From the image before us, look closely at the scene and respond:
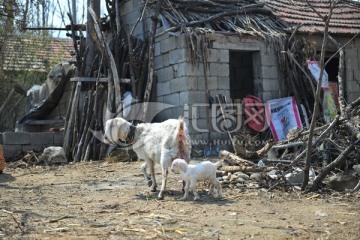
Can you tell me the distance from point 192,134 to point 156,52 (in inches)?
90.1

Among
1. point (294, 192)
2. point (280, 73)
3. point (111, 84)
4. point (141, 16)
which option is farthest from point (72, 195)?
point (280, 73)

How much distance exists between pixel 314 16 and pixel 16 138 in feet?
28.1

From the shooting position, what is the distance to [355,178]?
6914 millimetres

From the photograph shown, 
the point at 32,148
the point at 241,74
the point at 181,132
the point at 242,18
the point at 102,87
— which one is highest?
the point at 242,18

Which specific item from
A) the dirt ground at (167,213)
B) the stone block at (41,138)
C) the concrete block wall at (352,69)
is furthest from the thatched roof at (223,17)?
the dirt ground at (167,213)

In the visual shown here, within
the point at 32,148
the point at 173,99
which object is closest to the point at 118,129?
the point at 173,99

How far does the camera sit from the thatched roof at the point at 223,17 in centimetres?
1159

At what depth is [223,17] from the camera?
39.5 feet

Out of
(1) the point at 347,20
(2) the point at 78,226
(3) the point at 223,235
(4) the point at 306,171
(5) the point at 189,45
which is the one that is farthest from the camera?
(1) the point at 347,20

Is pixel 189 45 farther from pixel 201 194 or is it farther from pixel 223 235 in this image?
pixel 223 235

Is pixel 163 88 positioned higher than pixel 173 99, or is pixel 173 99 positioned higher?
pixel 163 88

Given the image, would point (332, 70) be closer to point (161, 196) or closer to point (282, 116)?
point (282, 116)

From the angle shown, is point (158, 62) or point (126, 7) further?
point (126, 7)

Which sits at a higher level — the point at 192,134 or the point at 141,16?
the point at 141,16
